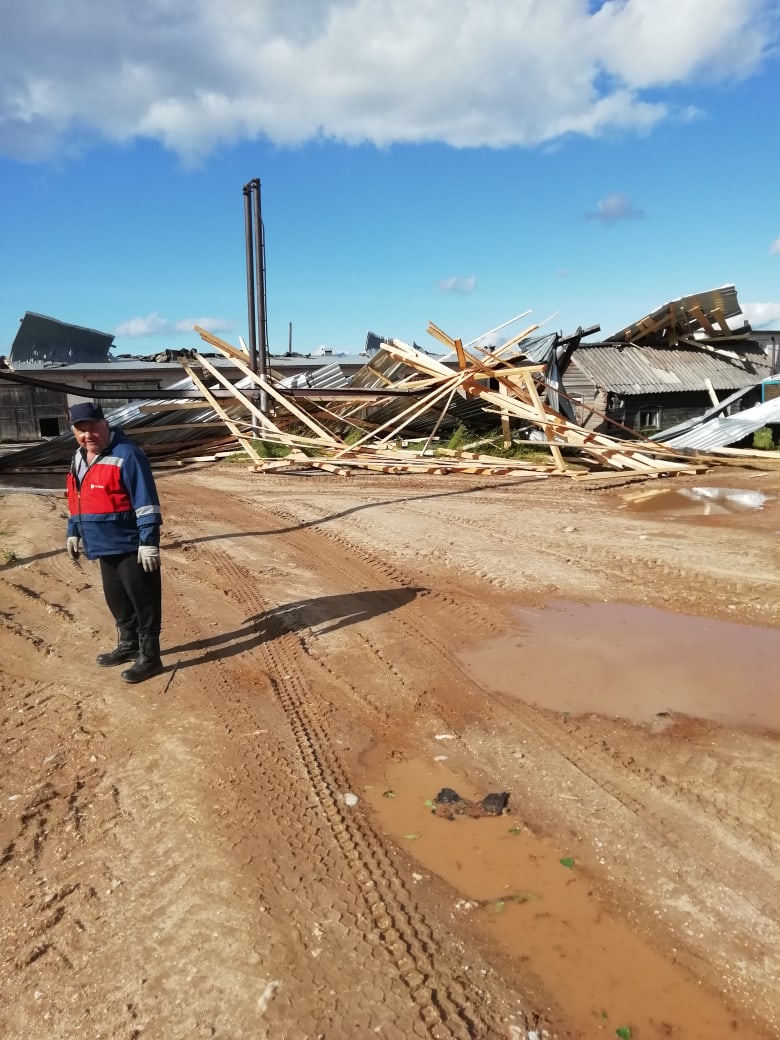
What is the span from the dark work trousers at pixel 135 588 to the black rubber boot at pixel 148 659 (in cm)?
5

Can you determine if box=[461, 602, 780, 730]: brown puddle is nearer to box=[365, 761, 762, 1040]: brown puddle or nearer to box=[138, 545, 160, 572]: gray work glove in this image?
box=[365, 761, 762, 1040]: brown puddle

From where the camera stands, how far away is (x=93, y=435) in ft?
15.4

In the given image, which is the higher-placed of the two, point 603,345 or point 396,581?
point 603,345

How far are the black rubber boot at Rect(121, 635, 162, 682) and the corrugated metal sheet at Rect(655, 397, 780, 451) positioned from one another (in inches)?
603

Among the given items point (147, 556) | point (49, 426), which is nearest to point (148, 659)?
point (147, 556)

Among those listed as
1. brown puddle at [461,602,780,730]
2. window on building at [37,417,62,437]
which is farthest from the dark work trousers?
window on building at [37,417,62,437]

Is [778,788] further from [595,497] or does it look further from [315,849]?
[595,497]

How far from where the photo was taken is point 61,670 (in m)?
4.94

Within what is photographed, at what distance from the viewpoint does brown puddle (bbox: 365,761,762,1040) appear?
2.31 metres

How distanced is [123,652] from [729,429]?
56.0 ft

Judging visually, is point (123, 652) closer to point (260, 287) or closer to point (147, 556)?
point (147, 556)

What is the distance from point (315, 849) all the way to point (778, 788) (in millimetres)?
2273

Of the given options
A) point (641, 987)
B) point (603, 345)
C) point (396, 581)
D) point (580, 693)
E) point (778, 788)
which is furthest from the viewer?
point (603, 345)

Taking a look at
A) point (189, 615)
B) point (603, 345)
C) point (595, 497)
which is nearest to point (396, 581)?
point (189, 615)
